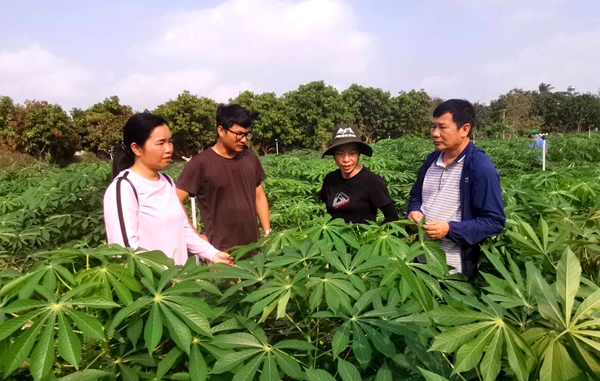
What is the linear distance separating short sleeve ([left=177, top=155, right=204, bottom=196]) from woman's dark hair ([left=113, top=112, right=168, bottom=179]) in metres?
0.60

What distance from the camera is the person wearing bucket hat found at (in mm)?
2135

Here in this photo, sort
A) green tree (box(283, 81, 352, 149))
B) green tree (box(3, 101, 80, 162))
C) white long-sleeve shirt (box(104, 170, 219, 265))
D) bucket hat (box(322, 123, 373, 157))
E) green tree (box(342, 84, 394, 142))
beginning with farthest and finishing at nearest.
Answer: green tree (box(342, 84, 394, 142)) → green tree (box(283, 81, 352, 149)) → green tree (box(3, 101, 80, 162)) → bucket hat (box(322, 123, 373, 157)) → white long-sleeve shirt (box(104, 170, 219, 265))

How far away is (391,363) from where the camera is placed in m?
0.83

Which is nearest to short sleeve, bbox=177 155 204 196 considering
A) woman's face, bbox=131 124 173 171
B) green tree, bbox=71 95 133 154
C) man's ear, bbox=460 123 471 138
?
woman's face, bbox=131 124 173 171

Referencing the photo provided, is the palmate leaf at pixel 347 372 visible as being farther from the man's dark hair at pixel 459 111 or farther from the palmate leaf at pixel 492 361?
the man's dark hair at pixel 459 111

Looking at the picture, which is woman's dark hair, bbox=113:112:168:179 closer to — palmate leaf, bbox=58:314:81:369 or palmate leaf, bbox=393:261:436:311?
palmate leaf, bbox=58:314:81:369

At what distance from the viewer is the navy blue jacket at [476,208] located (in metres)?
1.49

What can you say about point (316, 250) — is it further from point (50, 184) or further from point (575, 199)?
point (50, 184)

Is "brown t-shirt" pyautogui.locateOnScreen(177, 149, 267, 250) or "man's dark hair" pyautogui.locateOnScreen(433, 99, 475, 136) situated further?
"brown t-shirt" pyautogui.locateOnScreen(177, 149, 267, 250)

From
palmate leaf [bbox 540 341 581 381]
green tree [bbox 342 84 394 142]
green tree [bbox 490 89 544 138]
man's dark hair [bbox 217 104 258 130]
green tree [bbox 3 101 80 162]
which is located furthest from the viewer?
green tree [bbox 342 84 394 142]

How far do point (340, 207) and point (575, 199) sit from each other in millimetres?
1122

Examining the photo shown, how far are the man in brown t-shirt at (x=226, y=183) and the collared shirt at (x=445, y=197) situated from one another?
104cm

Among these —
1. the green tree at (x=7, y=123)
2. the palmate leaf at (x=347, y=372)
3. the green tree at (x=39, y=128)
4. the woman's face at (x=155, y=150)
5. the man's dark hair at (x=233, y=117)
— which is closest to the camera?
the palmate leaf at (x=347, y=372)

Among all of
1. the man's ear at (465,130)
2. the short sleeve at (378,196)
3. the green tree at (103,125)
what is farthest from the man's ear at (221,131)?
the green tree at (103,125)
